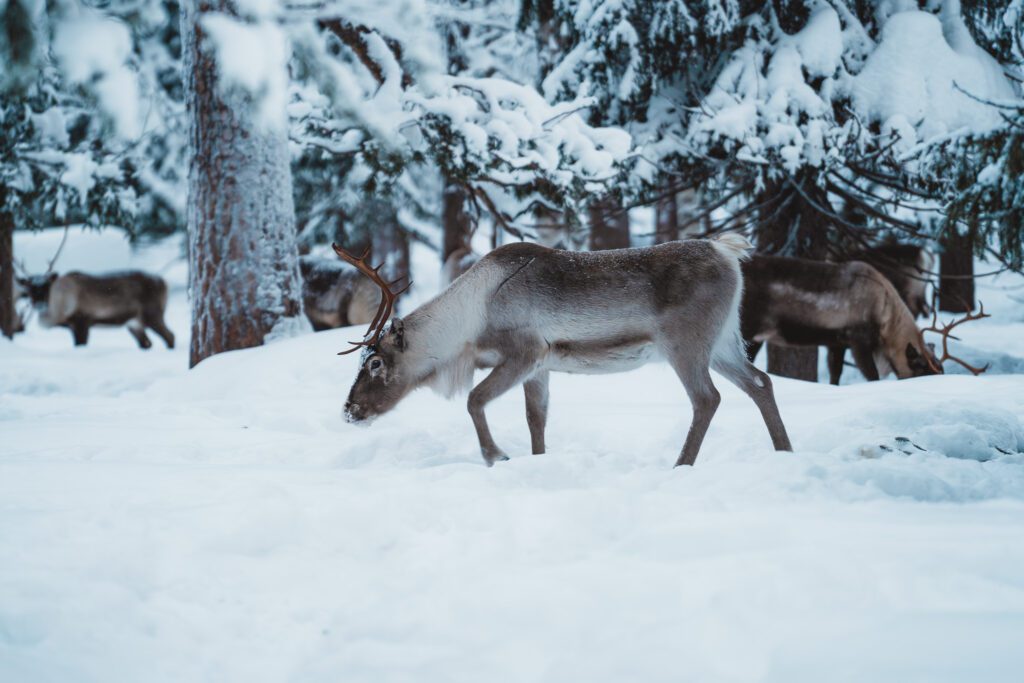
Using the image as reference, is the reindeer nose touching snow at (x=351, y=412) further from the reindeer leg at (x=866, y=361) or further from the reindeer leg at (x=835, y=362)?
the reindeer leg at (x=835, y=362)

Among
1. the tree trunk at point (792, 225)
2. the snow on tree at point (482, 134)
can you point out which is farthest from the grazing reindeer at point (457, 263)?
the tree trunk at point (792, 225)

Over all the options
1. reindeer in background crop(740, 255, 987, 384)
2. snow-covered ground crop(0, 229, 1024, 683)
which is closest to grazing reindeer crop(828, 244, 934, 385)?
reindeer in background crop(740, 255, 987, 384)

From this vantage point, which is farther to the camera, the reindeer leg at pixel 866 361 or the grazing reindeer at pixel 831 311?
the reindeer leg at pixel 866 361

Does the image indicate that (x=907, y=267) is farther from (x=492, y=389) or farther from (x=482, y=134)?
(x=492, y=389)

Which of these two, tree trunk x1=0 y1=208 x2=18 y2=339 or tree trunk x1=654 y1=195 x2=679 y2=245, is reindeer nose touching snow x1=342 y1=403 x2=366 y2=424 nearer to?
tree trunk x1=654 y1=195 x2=679 y2=245

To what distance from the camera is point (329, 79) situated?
2996mm

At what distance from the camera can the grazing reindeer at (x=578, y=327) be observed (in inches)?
150

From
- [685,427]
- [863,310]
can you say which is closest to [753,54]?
[863,310]

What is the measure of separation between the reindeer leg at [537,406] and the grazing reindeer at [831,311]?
384cm

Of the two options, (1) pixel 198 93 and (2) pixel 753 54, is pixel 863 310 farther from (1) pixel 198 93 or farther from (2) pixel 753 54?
(1) pixel 198 93

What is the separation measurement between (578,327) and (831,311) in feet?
15.1

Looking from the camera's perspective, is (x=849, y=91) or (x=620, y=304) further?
(x=849, y=91)

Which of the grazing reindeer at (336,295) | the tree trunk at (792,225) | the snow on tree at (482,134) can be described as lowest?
the grazing reindeer at (336,295)

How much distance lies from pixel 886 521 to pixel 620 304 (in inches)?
70.5
